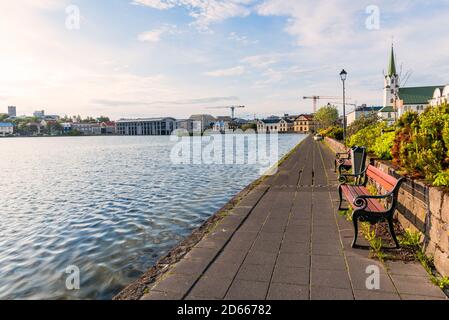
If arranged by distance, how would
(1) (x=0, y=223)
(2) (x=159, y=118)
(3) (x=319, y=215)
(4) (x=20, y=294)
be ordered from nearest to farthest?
(4) (x=20, y=294), (3) (x=319, y=215), (1) (x=0, y=223), (2) (x=159, y=118)

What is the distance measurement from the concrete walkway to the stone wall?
0.34 meters

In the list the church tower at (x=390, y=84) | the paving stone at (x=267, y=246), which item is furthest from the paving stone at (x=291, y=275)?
the church tower at (x=390, y=84)

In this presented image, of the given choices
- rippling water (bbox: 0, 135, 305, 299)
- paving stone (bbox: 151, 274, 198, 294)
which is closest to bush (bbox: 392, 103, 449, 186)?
paving stone (bbox: 151, 274, 198, 294)

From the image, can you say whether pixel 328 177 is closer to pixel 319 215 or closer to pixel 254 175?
pixel 254 175

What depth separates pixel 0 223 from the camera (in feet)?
27.4

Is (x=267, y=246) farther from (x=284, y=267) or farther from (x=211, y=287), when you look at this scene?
(x=211, y=287)

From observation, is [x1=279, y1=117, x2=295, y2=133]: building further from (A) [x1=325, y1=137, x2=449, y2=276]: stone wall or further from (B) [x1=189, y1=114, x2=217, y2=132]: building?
(A) [x1=325, y1=137, x2=449, y2=276]: stone wall

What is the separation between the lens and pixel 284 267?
4.06m

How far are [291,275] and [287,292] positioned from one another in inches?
16.5

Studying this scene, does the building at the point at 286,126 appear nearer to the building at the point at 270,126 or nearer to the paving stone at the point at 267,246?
the building at the point at 270,126

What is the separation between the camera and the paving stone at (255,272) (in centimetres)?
378
